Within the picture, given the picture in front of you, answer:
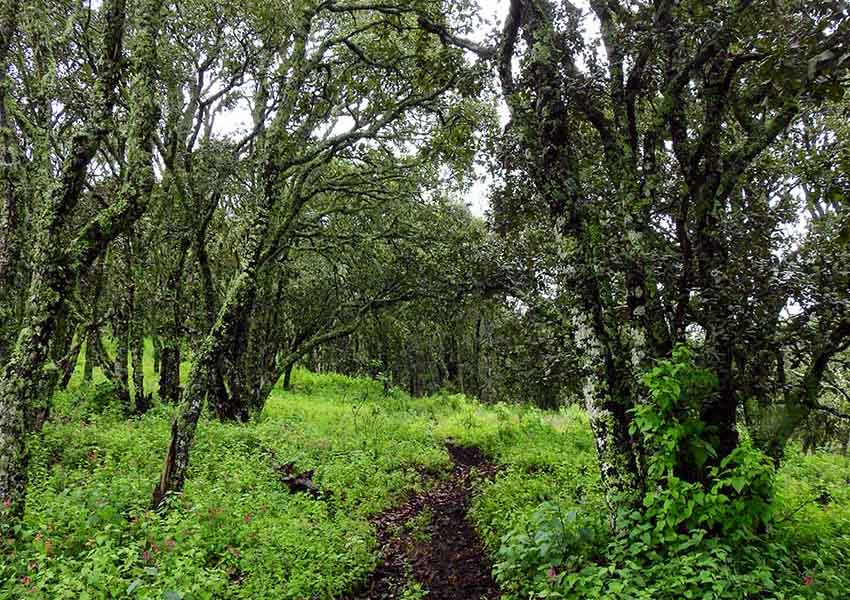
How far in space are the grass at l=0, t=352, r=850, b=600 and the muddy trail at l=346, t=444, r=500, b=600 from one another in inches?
10.4

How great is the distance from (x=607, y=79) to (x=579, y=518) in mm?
5398

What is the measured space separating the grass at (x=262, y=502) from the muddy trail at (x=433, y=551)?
27cm

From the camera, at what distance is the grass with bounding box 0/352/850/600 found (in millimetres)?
5621

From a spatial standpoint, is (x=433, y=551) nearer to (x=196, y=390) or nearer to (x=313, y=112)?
(x=196, y=390)

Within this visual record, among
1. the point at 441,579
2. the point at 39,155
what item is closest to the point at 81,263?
the point at 39,155

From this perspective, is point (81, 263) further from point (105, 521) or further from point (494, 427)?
point (494, 427)

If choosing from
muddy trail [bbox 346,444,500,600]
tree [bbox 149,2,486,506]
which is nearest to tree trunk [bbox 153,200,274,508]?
tree [bbox 149,2,486,506]

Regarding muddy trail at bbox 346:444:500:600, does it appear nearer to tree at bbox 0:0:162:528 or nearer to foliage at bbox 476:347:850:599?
foliage at bbox 476:347:850:599

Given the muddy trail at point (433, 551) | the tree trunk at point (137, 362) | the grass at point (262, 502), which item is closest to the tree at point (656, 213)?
the grass at point (262, 502)

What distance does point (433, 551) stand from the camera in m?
8.05

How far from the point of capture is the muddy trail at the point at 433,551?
683 centimetres

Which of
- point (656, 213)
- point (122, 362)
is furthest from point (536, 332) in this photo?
point (122, 362)

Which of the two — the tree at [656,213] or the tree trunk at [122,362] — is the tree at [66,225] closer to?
the tree at [656,213]

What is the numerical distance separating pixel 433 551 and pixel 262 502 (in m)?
2.59
